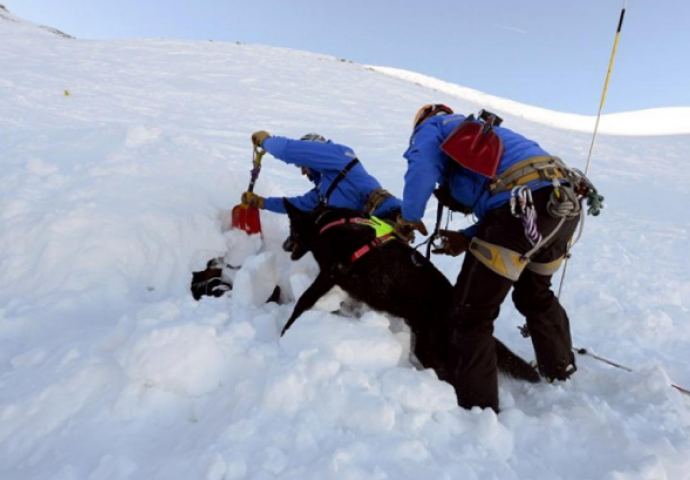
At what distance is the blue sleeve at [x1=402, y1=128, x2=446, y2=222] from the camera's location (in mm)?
2539

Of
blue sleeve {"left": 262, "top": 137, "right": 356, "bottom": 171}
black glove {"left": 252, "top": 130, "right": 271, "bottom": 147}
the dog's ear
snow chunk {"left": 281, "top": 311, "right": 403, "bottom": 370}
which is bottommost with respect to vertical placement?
snow chunk {"left": 281, "top": 311, "right": 403, "bottom": 370}

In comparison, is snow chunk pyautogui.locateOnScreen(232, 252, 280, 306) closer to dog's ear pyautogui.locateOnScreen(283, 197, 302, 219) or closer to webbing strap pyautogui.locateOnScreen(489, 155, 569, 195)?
dog's ear pyautogui.locateOnScreen(283, 197, 302, 219)

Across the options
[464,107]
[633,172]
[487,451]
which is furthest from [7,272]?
[464,107]

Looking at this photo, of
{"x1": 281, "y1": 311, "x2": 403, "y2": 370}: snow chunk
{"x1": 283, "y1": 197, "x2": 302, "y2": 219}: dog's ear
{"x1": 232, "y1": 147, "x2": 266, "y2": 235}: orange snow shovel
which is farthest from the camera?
{"x1": 232, "y1": 147, "x2": 266, "y2": 235}: orange snow shovel

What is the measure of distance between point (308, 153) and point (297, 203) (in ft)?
1.50

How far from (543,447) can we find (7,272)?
11.0 ft

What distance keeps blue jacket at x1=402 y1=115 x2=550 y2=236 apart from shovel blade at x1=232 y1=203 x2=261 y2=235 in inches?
60.3

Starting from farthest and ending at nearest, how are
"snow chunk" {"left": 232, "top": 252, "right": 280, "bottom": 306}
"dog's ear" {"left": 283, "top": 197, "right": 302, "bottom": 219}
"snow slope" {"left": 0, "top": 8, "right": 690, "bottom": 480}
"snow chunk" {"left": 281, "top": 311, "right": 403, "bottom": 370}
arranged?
1. "dog's ear" {"left": 283, "top": 197, "right": 302, "bottom": 219}
2. "snow chunk" {"left": 232, "top": 252, "right": 280, "bottom": 306}
3. "snow chunk" {"left": 281, "top": 311, "right": 403, "bottom": 370}
4. "snow slope" {"left": 0, "top": 8, "right": 690, "bottom": 480}

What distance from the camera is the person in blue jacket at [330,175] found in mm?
3555

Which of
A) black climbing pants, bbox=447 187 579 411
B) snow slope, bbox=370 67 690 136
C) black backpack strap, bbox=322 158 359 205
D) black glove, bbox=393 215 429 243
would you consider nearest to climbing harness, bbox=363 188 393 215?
black backpack strap, bbox=322 158 359 205

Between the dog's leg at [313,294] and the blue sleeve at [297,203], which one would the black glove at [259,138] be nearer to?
the blue sleeve at [297,203]

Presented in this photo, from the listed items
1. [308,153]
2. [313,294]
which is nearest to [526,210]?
[313,294]

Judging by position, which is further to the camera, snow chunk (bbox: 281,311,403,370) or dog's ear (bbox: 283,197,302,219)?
dog's ear (bbox: 283,197,302,219)

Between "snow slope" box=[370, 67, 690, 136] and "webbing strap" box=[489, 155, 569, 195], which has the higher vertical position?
"webbing strap" box=[489, 155, 569, 195]
